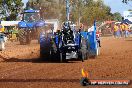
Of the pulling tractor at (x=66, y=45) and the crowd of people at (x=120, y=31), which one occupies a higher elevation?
the pulling tractor at (x=66, y=45)

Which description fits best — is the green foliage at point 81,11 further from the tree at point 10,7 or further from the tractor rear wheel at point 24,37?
the tractor rear wheel at point 24,37

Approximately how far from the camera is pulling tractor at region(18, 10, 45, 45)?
112ft

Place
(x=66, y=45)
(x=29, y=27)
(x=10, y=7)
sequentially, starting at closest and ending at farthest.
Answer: (x=66, y=45)
(x=29, y=27)
(x=10, y=7)

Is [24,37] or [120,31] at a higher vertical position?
[24,37]

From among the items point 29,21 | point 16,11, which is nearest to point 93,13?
point 16,11

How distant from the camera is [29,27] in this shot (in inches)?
1350

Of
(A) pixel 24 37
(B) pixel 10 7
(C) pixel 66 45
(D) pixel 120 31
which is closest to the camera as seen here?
(C) pixel 66 45

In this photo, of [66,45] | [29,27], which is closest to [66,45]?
[66,45]

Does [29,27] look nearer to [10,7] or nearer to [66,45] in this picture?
[66,45]

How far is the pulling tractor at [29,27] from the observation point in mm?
34184

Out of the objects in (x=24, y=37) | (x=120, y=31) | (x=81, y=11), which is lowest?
(x=120, y=31)

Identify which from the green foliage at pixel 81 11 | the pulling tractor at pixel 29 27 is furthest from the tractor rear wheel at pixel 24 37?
the green foliage at pixel 81 11

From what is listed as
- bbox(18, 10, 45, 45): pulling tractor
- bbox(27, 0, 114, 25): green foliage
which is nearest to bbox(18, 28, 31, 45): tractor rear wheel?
bbox(18, 10, 45, 45): pulling tractor

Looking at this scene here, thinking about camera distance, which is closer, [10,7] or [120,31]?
[120,31]
